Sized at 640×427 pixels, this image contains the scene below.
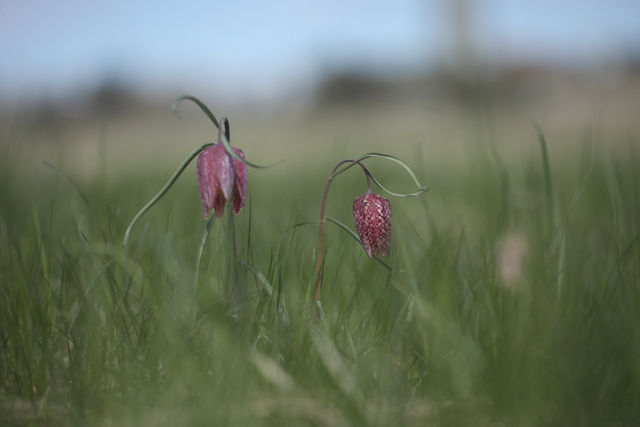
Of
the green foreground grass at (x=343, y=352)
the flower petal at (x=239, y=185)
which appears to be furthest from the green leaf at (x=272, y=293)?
the flower petal at (x=239, y=185)

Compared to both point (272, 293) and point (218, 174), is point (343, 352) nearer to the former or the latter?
point (272, 293)

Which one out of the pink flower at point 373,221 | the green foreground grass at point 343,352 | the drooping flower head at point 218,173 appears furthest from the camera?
the pink flower at point 373,221

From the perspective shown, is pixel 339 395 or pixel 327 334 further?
pixel 327 334

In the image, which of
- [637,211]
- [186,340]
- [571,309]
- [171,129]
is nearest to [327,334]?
[186,340]

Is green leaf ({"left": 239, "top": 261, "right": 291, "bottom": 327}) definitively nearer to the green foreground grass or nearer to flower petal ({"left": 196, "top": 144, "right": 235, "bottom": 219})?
the green foreground grass

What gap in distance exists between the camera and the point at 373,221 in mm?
1060

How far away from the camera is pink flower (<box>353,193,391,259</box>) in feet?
3.48

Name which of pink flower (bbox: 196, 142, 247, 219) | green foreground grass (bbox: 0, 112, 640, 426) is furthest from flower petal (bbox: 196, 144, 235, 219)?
green foreground grass (bbox: 0, 112, 640, 426)

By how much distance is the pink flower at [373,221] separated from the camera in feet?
3.48

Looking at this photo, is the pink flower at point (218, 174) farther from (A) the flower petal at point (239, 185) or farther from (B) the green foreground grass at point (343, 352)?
(B) the green foreground grass at point (343, 352)

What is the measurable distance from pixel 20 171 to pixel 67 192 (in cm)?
106

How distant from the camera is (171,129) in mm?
11969

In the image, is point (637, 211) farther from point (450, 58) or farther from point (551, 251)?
point (450, 58)

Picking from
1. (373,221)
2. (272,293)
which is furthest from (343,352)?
(373,221)
